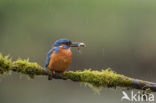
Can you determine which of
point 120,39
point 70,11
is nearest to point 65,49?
point 120,39

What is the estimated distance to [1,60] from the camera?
4426 millimetres

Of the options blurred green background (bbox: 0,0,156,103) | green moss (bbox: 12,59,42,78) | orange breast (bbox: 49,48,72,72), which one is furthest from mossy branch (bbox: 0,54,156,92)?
blurred green background (bbox: 0,0,156,103)

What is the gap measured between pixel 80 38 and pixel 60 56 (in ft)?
30.9

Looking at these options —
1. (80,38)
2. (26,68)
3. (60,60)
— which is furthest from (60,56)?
(80,38)

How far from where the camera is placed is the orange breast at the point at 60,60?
4949mm

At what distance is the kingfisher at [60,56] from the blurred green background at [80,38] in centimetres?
702

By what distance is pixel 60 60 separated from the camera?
5.02 m

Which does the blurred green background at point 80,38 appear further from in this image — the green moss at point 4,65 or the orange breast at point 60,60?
the green moss at point 4,65

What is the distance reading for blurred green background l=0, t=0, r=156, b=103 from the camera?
1328 centimetres

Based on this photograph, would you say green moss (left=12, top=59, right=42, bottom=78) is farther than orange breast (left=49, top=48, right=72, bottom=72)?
No

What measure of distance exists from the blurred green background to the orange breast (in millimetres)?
7028

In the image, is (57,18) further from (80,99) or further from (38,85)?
(80,99)

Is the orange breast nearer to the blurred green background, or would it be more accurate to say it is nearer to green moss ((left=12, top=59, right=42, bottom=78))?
green moss ((left=12, top=59, right=42, bottom=78))

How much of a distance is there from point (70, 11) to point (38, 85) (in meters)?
3.15
